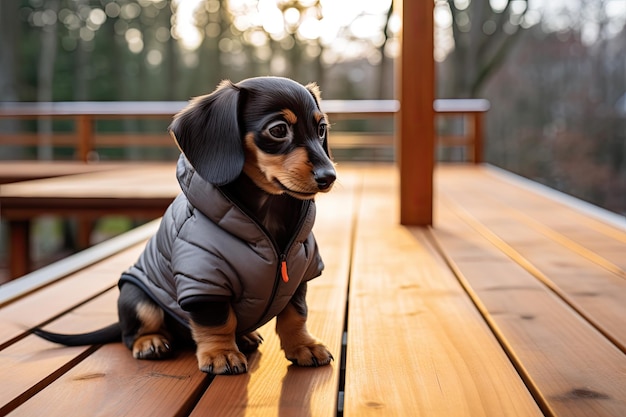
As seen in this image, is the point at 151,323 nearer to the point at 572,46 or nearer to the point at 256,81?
the point at 256,81

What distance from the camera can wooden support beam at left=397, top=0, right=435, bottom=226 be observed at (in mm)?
3551

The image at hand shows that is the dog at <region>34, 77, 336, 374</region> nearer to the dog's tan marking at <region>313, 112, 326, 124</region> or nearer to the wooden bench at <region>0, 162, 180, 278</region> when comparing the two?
the dog's tan marking at <region>313, 112, 326, 124</region>

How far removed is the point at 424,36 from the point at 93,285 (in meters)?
2.03

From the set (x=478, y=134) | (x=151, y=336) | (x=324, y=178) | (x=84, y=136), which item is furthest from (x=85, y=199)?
(x=478, y=134)

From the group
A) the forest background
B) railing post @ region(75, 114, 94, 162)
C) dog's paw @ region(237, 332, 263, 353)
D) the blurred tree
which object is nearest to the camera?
dog's paw @ region(237, 332, 263, 353)

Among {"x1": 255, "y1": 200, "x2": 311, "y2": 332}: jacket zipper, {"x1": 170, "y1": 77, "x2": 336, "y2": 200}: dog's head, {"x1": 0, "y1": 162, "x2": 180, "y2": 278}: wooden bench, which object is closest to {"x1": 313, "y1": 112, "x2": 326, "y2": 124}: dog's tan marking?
{"x1": 170, "y1": 77, "x2": 336, "y2": 200}: dog's head

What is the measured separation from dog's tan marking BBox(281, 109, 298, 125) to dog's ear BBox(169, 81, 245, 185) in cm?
9

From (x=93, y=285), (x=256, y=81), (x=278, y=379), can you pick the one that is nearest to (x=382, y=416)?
(x=278, y=379)

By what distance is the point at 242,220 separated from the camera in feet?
4.64

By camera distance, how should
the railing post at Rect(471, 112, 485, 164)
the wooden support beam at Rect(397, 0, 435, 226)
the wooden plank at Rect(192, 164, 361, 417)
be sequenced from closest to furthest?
1. the wooden plank at Rect(192, 164, 361, 417)
2. the wooden support beam at Rect(397, 0, 435, 226)
3. the railing post at Rect(471, 112, 485, 164)

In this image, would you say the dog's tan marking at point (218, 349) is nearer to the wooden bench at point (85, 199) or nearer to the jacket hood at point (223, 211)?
the jacket hood at point (223, 211)

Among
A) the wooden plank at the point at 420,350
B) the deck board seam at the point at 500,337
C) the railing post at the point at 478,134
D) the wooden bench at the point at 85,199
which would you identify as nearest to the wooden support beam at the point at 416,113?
the deck board seam at the point at 500,337

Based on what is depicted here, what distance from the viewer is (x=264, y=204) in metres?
1.47

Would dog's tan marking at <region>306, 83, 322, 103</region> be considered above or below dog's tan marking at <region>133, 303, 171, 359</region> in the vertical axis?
above
